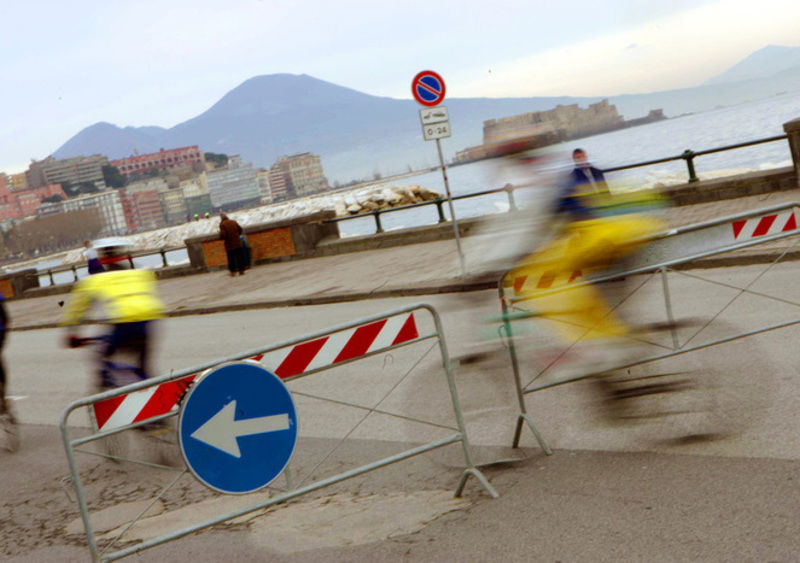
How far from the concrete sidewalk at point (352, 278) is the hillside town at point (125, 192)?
6791cm

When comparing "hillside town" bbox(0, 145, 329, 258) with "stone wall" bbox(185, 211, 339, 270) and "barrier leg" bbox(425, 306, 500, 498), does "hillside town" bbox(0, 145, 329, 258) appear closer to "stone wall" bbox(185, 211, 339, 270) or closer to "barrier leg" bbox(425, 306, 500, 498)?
"stone wall" bbox(185, 211, 339, 270)

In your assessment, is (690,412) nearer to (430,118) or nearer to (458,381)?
(458,381)

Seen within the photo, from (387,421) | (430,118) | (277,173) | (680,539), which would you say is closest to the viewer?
(680,539)

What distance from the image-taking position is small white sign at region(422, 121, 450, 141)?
17203mm

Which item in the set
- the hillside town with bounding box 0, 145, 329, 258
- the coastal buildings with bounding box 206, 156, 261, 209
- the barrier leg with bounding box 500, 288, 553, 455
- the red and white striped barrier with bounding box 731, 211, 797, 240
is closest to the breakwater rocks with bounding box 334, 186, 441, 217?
the hillside town with bounding box 0, 145, 329, 258

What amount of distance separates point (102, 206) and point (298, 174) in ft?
209

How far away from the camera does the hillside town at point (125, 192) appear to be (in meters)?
111

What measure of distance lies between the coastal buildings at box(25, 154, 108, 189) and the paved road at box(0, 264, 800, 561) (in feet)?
472

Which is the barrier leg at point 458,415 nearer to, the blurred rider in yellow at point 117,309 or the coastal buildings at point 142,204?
the blurred rider in yellow at point 117,309

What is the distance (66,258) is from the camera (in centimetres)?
14950

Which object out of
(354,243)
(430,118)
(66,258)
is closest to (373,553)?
(430,118)

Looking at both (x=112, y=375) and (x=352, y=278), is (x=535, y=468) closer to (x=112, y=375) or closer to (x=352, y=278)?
(x=112, y=375)

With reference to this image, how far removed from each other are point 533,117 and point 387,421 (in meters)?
2.79

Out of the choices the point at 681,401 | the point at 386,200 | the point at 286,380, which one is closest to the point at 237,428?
the point at 286,380
